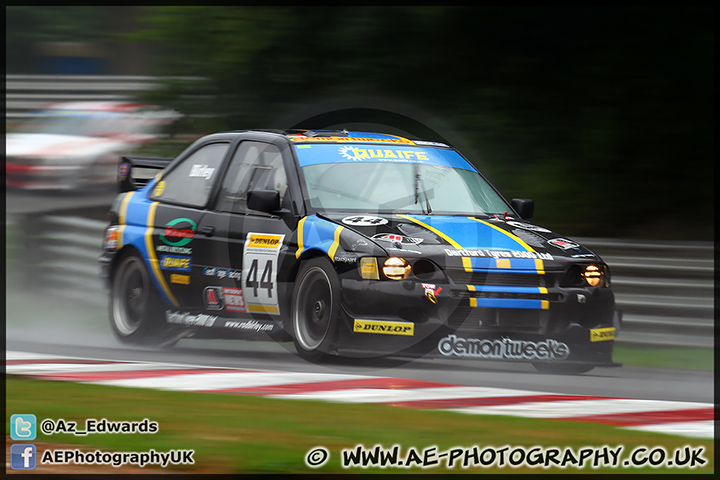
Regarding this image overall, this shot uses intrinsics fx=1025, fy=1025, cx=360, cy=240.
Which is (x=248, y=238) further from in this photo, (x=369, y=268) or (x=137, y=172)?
(x=137, y=172)

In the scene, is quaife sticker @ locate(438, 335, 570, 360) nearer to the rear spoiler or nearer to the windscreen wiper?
the windscreen wiper

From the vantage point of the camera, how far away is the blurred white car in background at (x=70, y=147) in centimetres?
1616

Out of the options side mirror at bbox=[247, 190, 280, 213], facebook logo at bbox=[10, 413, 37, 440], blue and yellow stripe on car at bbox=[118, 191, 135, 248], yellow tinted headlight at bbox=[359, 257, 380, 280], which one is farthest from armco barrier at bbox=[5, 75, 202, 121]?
facebook logo at bbox=[10, 413, 37, 440]

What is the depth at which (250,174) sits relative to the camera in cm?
739

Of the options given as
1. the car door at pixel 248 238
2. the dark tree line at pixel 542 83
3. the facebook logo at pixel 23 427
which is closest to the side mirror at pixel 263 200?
the car door at pixel 248 238

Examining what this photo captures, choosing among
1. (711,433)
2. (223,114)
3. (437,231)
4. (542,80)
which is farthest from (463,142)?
(711,433)

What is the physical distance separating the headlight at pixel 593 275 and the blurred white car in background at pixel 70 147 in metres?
7.90

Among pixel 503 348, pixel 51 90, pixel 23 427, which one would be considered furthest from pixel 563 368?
pixel 51 90

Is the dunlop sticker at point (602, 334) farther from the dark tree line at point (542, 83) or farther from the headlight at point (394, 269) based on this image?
the dark tree line at point (542, 83)

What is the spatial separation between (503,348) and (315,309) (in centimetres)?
117

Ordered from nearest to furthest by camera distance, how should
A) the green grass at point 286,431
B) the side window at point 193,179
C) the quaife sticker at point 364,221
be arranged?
the green grass at point 286,431 < the quaife sticker at point 364,221 < the side window at point 193,179

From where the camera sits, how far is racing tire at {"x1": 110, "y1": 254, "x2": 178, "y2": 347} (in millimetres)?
7742

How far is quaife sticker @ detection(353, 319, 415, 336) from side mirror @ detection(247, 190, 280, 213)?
110cm

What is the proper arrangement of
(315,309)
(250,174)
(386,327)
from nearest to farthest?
(386,327), (315,309), (250,174)
